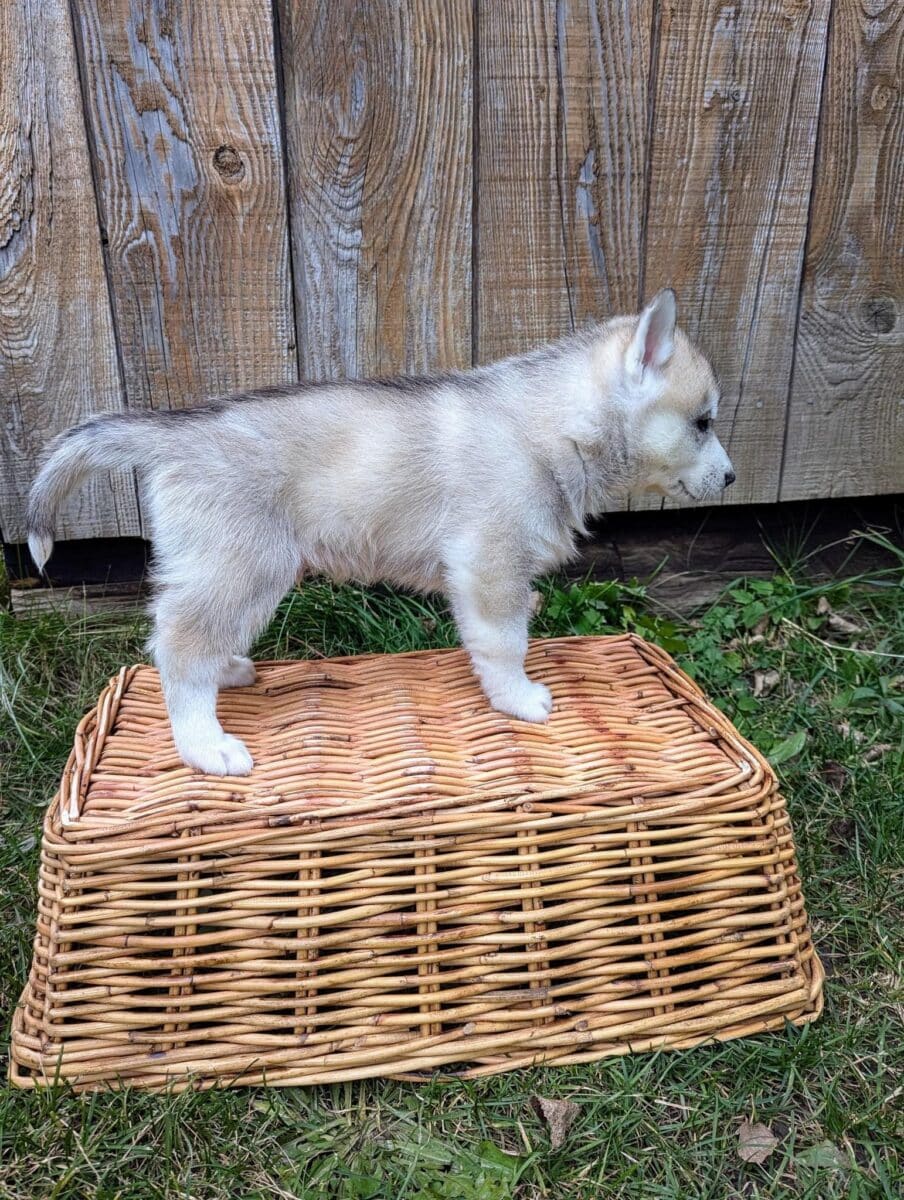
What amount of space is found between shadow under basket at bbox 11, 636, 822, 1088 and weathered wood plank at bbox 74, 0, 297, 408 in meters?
1.64

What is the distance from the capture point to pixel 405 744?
2.62 m

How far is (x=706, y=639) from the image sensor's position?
12.8 ft

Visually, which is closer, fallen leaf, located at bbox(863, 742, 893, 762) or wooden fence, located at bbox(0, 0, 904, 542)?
wooden fence, located at bbox(0, 0, 904, 542)

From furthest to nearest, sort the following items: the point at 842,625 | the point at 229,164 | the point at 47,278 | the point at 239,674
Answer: the point at 842,625
the point at 47,278
the point at 229,164
the point at 239,674

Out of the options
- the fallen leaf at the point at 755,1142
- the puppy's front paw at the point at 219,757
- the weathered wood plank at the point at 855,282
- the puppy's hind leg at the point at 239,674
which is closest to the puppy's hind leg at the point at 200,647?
the puppy's front paw at the point at 219,757

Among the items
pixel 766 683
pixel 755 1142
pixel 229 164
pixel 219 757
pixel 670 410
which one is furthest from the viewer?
pixel 766 683

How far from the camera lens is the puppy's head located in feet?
8.97

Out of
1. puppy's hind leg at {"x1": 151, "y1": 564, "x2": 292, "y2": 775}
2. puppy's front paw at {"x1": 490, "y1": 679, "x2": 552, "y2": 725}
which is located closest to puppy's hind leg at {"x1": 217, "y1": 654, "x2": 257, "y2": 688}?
puppy's hind leg at {"x1": 151, "y1": 564, "x2": 292, "y2": 775}

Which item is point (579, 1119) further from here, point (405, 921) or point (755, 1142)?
point (405, 921)

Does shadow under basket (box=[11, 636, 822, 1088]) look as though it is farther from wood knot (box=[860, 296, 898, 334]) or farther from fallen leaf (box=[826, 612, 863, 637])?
wood knot (box=[860, 296, 898, 334])

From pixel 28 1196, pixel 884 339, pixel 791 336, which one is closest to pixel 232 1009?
pixel 28 1196

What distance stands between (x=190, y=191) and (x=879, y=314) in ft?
8.22

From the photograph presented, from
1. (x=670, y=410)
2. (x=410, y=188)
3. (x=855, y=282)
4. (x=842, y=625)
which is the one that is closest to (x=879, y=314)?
(x=855, y=282)

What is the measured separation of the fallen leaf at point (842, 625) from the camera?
155 inches
